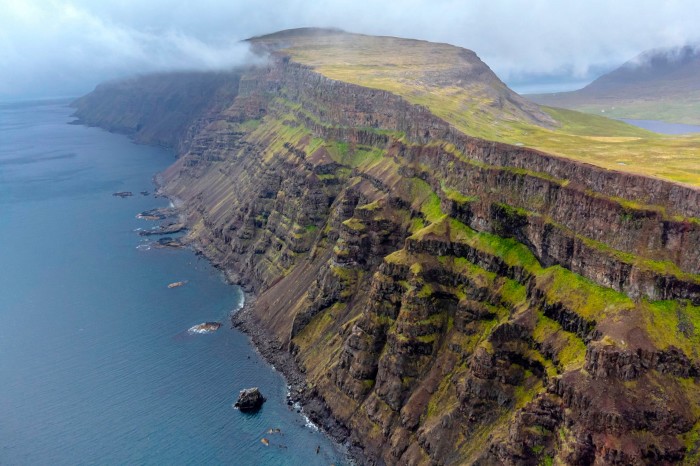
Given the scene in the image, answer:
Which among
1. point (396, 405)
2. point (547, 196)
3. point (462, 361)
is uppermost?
point (547, 196)

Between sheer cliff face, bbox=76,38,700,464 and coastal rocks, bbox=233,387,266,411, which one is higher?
sheer cliff face, bbox=76,38,700,464

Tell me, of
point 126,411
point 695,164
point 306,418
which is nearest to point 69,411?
point 126,411

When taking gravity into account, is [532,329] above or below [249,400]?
above

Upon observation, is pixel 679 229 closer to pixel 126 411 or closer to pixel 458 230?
pixel 458 230

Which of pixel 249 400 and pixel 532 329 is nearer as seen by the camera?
pixel 532 329

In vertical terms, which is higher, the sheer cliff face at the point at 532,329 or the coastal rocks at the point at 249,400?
the sheer cliff face at the point at 532,329

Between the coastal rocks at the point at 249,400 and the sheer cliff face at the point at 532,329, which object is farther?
the coastal rocks at the point at 249,400

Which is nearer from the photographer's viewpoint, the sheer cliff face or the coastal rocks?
the sheer cliff face

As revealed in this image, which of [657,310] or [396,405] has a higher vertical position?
[657,310]
